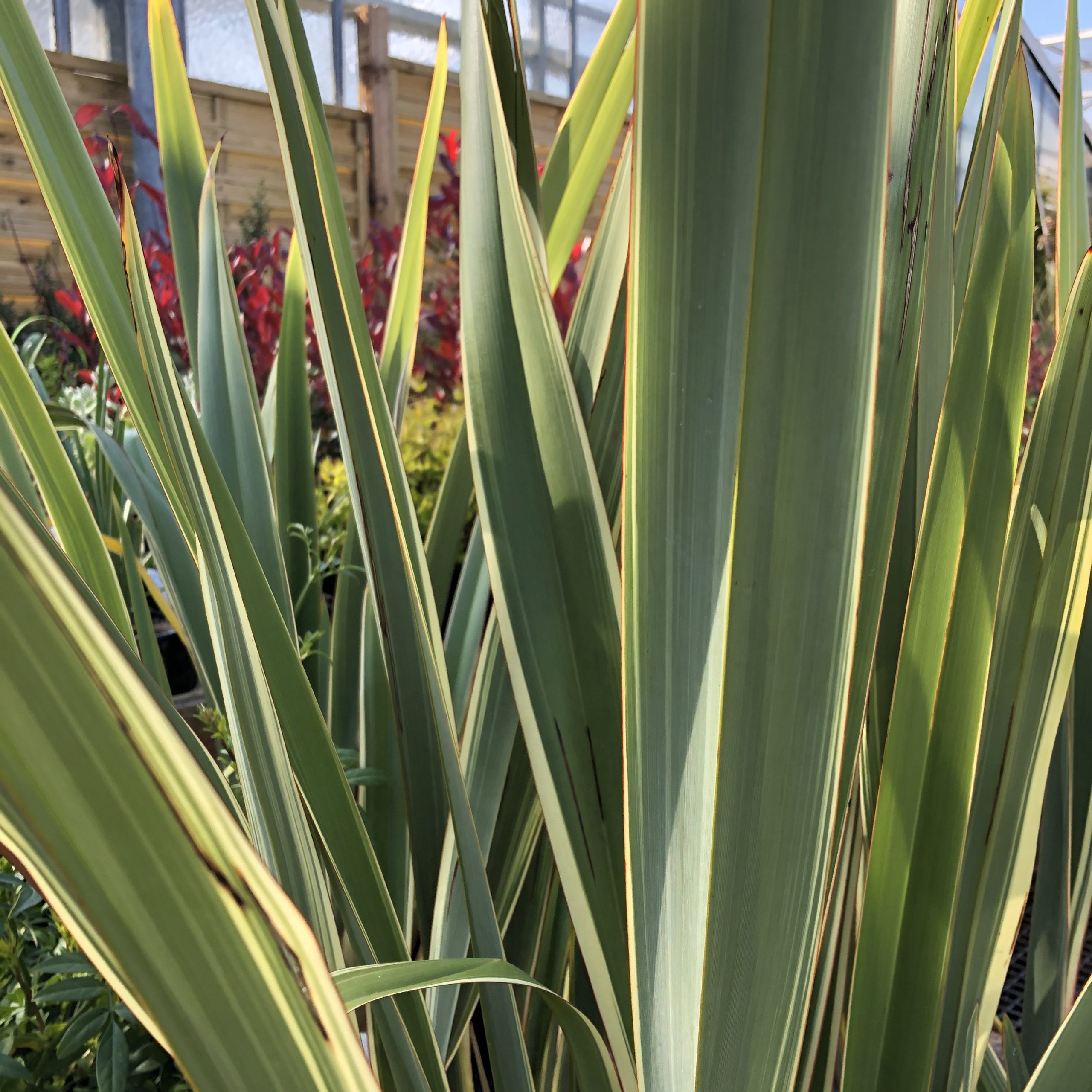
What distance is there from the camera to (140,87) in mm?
3535

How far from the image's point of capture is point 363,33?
4.01m

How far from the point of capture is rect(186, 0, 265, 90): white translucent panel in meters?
3.78

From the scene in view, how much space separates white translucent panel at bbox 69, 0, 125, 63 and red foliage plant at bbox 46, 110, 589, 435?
163 cm

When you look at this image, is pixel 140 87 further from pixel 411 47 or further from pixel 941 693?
pixel 941 693

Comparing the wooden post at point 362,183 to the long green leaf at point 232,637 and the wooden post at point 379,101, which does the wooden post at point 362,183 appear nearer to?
the wooden post at point 379,101

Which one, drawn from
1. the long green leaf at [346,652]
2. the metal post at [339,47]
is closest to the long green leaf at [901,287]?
the long green leaf at [346,652]

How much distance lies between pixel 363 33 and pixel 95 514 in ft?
12.4

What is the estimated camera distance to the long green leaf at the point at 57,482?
45cm

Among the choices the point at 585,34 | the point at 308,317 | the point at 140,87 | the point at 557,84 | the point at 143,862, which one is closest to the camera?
the point at 143,862

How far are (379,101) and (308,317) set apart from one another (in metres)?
2.93

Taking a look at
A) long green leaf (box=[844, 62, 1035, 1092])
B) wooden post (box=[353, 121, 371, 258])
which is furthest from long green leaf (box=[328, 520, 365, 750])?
wooden post (box=[353, 121, 371, 258])

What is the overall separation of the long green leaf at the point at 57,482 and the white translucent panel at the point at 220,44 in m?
3.86

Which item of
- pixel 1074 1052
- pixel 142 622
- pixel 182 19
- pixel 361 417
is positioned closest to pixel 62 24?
pixel 182 19

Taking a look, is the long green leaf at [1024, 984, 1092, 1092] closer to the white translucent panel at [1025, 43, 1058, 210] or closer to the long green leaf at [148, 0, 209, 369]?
the long green leaf at [148, 0, 209, 369]
